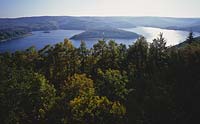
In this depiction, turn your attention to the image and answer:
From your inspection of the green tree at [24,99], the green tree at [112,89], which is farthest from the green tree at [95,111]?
the green tree at [24,99]

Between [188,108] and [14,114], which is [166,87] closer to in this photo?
[188,108]

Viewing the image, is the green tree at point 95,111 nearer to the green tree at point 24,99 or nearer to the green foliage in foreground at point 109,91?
the green foliage in foreground at point 109,91

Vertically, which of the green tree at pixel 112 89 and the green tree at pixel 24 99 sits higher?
the green tree at pixel 112 89

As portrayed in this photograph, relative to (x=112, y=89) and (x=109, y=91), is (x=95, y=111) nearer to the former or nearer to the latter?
(x=109, y=91)

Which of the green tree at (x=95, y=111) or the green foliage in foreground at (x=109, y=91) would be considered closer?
the green foliage in foreground at (x=109, y=91)

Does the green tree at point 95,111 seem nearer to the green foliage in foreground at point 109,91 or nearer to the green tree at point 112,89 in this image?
the green foliage in foreground at point 109,91

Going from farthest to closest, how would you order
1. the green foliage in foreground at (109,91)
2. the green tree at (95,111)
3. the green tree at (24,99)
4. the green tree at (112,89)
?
1. the green tree at (112,89)
2. the green tree at (24,99)
3. the green tree at (95,111)
4. the green foliage in foreground at (109,91)

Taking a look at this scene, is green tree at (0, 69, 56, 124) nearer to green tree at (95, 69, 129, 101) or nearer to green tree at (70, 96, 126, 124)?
green tree at (70, 96, 126, 124)

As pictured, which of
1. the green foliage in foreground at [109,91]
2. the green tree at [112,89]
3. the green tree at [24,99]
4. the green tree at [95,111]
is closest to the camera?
the green foliage in foreground at [109,91]

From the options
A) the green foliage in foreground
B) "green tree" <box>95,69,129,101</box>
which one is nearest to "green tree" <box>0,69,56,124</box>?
the green foliage in foreground
